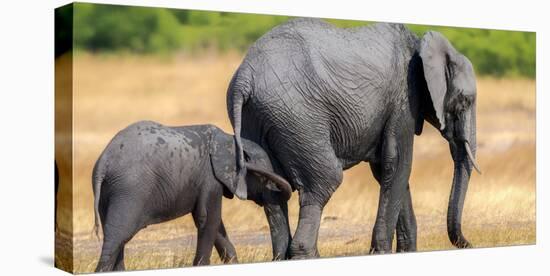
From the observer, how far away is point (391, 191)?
10.7m

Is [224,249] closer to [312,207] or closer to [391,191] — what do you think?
[312,207]

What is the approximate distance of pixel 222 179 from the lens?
9586 mm

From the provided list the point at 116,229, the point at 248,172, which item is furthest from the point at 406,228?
the point at 116,229

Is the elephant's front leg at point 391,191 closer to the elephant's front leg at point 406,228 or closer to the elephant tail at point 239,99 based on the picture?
the elephant's front leg at point 406,228

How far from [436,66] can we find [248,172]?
2010 millimetres

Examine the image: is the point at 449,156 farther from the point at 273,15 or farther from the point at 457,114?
the point at 273,15

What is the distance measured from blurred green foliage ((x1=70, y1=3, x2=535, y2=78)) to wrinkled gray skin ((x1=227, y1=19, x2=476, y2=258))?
29cm

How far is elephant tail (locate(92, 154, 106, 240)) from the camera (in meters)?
9.04

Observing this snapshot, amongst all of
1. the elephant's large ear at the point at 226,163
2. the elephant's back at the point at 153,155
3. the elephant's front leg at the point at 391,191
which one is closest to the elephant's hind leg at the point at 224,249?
the elephant's large ear at the point at 226,163

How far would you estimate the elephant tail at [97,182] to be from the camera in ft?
29.7

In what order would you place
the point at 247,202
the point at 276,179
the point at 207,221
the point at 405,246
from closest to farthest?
the point at 207,221 → the point at 276,179 → the point at 247,202 → the point at 405,246

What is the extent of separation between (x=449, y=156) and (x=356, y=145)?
68.4 inches

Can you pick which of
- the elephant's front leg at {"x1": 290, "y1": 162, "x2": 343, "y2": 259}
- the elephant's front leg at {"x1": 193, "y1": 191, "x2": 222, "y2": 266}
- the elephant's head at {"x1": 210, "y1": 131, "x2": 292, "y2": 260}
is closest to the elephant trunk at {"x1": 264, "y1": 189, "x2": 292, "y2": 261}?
the elephant's head at {"x1": 210, "y1": 131, "x2": 292, "y2": 260}

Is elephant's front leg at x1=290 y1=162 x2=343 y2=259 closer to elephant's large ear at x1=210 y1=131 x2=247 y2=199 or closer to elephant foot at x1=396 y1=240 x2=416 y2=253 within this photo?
elephant's large ear at x1=210 y1=131 x2=247 y2=199
